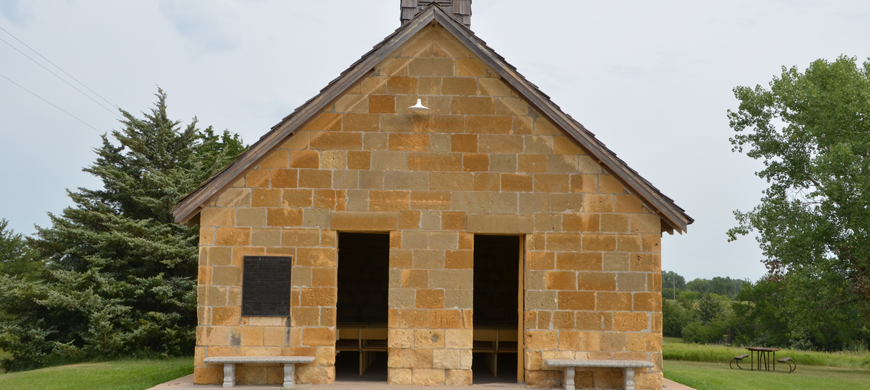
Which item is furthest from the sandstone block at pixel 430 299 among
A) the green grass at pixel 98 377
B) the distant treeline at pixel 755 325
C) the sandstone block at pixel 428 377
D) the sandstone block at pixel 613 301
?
the distant treeline at pixel 755 325

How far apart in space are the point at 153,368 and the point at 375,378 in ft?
23.0

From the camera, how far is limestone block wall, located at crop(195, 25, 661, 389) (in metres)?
9.52

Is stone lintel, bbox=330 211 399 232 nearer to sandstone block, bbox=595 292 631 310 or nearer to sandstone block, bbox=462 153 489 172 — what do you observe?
sandstone block, bbox=462 153 489 172

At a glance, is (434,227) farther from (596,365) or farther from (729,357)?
(729,357)

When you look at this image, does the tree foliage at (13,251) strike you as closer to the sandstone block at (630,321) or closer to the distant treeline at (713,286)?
the sandstone block at (630,321)

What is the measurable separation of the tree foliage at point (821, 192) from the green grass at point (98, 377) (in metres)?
16.6

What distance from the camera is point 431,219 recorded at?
31.8 ft

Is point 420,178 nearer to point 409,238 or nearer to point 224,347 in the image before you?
point 409,238

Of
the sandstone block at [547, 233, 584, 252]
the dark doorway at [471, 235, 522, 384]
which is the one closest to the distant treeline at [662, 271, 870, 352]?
the dark doorway at [471, 235, 522, 384]

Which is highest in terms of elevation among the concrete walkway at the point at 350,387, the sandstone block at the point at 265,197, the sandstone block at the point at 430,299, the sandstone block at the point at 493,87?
the sandstone block at the point at 493,87

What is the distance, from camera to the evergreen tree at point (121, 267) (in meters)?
18.2

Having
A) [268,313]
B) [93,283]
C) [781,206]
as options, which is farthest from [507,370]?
[781,206]

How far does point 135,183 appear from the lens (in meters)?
20.3

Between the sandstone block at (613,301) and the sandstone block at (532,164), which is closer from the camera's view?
the sandstone block at (613,301)
